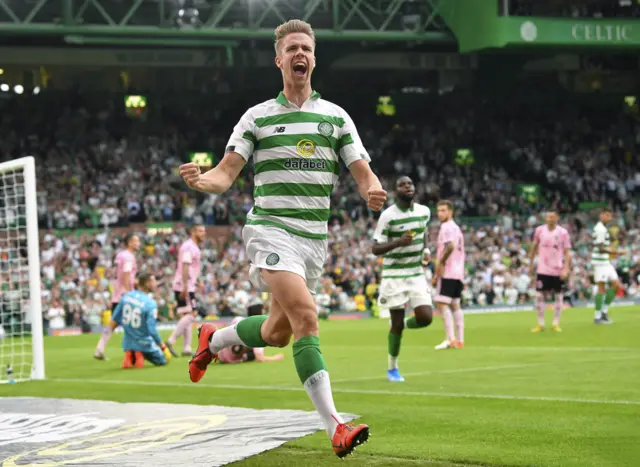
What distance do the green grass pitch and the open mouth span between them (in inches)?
100.0

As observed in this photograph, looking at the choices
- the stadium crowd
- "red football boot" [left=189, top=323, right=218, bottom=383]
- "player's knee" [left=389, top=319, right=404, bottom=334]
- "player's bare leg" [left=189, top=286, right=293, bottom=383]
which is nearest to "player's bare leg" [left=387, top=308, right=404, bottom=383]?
"player's knee" [left=389, top=319, right=404, bottom=334]

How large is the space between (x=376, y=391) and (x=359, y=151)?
16.1ft

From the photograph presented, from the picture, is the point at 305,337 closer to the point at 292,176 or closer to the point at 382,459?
the point at 292,176

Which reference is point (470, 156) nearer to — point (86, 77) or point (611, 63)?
point (611, 63)

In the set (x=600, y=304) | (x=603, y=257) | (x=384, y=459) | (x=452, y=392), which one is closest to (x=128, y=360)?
(x=452, y=392)

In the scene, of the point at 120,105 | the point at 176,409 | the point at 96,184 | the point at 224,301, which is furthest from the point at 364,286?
the point at 176,409

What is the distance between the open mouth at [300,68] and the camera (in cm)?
691

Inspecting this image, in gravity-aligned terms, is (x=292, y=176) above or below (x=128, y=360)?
above

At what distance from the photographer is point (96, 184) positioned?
3788cm

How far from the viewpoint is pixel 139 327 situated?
52.1 ft

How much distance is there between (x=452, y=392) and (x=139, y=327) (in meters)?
6.19

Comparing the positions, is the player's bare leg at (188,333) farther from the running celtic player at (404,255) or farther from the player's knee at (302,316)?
the player's knee at (302,316)

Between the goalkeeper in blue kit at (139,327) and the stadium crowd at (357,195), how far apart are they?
40.8ft

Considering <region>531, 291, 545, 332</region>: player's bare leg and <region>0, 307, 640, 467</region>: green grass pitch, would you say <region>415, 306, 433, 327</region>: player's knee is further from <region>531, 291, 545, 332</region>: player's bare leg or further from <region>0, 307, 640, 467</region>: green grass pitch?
<region>531, 291, 545, 332</region>: player's bare leg
